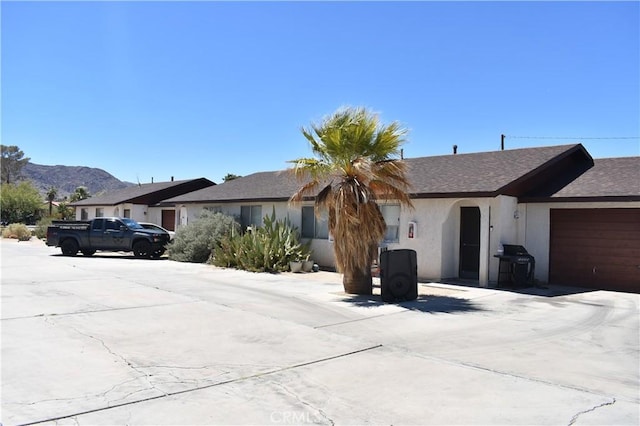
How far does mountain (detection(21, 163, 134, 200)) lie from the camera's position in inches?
6219

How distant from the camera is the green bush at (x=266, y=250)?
18.4 metres

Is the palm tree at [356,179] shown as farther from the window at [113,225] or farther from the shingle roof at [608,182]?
the window at [113,225]

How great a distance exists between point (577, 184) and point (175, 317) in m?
12.8

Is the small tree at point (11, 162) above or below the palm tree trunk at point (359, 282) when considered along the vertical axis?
above

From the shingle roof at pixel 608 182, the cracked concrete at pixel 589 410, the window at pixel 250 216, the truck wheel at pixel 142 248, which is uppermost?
the shingle roof at pixel 608 182

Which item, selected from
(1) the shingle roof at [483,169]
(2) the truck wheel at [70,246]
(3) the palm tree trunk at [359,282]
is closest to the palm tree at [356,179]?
(3) the palm tree trunk at [359,282]

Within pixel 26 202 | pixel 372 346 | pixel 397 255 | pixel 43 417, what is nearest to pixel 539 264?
pixel 397 255

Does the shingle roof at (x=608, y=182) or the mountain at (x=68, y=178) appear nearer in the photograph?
the shingle roof at (x=608, y=182)

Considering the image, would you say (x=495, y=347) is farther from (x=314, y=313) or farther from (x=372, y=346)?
(x=314, y=313)

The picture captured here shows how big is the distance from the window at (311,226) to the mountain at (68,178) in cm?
14745

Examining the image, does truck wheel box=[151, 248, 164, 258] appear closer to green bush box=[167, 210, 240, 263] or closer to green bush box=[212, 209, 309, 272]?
green bush box=[167, 210, 240, 263]

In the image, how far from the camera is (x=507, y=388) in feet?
18.7

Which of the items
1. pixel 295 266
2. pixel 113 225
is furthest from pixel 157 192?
pixel 295 266

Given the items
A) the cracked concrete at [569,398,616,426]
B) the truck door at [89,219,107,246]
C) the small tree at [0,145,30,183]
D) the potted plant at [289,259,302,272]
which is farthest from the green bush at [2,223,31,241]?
the small tree at [0,145,30,183]
